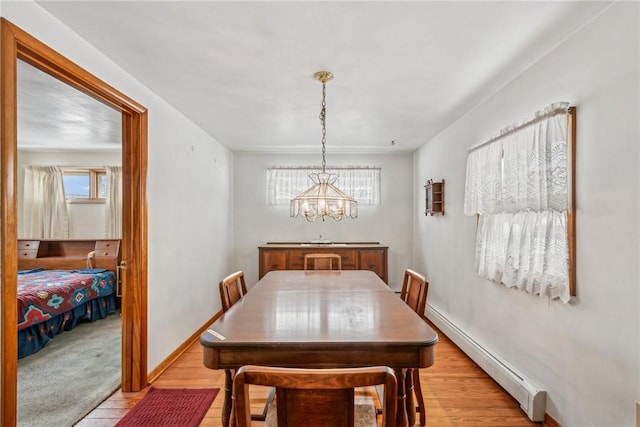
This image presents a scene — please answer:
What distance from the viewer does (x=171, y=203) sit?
3010mm

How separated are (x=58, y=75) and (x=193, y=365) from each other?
2406mm

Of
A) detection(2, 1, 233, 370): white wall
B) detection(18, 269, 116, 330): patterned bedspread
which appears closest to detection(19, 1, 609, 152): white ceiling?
detection(2, 1, 233, 370): white wall

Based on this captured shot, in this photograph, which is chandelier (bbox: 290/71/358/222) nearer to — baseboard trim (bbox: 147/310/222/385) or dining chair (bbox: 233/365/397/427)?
dining chair (bbox: 233/365/397/427)

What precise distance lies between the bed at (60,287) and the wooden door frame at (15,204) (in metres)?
1.20

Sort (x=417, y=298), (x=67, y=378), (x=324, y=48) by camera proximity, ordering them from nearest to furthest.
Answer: (x=324, y=48)
(x=417, y=298)
(x=67, y=378)

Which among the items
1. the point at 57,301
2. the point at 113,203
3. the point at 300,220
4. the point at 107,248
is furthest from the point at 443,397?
the point at 113,203

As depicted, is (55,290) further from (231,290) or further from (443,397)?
(443,397)

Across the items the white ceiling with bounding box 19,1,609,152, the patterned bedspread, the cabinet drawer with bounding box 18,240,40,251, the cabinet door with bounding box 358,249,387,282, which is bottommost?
the patterned bedspread

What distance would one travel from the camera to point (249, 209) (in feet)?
16.8

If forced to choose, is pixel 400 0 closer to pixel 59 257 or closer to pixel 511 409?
pixel 511 409

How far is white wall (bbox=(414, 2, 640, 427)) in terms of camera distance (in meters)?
1.48

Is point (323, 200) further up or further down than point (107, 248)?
further up

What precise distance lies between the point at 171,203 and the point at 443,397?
2.78m

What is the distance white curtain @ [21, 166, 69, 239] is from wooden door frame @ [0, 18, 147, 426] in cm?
365
